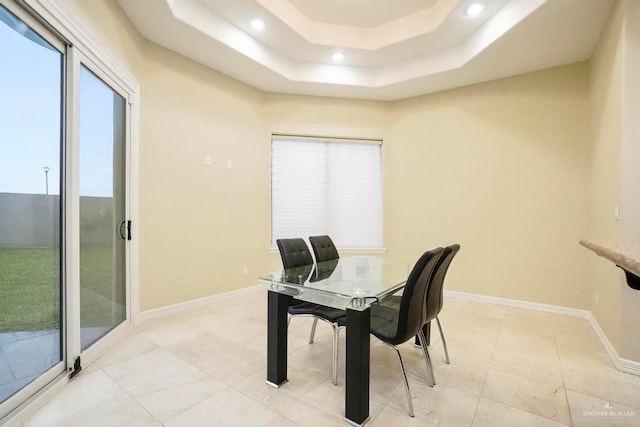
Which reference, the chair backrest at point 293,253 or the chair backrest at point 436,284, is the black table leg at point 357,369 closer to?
the chair backrest at point 436,284

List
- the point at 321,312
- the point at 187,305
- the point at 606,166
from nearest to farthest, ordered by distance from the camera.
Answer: the point at 321,312, the point at 606,166, the point at 187,305

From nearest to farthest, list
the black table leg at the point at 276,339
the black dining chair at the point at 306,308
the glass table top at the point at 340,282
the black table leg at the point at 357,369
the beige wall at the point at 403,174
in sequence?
the black table leg at the point at 357,369, the glass table top at the point at 340,282, the black table leg at the point at 276,339, the black dining chair at the point at 306,308, the beige wall at the point at 403,174

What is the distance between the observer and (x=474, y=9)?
2.85 metres

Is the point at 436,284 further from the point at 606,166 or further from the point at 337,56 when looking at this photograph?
the point at 337,56

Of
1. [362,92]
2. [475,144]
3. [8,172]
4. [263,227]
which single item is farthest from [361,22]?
[8,172]

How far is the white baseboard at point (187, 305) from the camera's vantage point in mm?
3107

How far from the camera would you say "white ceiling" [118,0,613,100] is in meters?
2.71

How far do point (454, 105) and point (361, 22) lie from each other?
1.68 metres

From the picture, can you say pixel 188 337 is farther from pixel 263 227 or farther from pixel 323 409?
pixel 263 227

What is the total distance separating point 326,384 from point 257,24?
3441 mm

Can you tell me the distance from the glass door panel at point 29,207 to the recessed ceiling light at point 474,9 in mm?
3410

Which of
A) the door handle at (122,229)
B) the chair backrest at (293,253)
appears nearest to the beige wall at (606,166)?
the chair backrest at (293,253)

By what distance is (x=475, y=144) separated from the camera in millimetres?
3920

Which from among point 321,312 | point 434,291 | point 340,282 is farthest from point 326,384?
point 434,291
